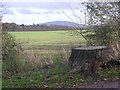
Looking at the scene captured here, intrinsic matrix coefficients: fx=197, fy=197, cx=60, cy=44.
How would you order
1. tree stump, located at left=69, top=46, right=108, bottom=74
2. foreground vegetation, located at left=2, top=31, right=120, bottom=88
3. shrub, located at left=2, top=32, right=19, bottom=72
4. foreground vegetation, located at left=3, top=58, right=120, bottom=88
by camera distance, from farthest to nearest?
shrub, located at left=2, top=32, right=19, bottom=72 < tree stump, located at left=69, top=46, right=108, bottom=74 < foreground vegetation, located at left=2, top=31, right=120, bottom=88 < foreground vegetation, located at left=3, top=58, right=120, bottom=88

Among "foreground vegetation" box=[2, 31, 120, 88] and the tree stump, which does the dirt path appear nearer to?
"foreground vegetation" box=[2, 31, 120, 88]

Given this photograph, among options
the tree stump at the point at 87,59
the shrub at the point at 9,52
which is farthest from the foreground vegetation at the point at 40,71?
the tree stump at the point at 87,59

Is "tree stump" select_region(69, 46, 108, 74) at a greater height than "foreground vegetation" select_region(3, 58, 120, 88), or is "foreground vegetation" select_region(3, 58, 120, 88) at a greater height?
"tree stump" select_region(69, 46, 108, 74)

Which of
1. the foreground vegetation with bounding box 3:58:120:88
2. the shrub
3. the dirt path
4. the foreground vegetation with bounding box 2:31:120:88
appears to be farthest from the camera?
the shrub

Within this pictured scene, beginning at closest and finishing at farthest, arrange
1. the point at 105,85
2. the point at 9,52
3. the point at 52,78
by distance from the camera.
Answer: the point at 105,85 < the point at 52,78 < the point at 9,52

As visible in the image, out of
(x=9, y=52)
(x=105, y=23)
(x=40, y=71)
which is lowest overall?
(x=40, y=71)

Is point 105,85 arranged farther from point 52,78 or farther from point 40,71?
point 40,71

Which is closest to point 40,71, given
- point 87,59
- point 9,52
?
point 87,59

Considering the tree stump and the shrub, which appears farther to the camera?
the shrub

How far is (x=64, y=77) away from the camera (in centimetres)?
619

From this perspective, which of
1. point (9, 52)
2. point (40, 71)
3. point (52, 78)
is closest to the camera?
point (52, 78)

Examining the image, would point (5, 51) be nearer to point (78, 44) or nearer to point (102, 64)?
point (78, 44)

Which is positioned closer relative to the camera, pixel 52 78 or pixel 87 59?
pixel 52 78

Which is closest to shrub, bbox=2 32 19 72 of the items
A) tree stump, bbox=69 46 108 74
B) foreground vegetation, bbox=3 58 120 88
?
foreground vegetation, bbox=3 58 120 88
